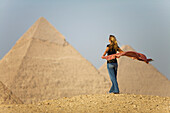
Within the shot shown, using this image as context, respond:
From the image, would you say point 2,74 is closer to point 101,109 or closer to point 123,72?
point 123,72

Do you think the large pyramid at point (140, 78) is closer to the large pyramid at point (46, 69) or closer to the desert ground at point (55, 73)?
the desert ground at point (55, 73)

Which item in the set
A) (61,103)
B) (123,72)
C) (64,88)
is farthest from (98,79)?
(61,103)

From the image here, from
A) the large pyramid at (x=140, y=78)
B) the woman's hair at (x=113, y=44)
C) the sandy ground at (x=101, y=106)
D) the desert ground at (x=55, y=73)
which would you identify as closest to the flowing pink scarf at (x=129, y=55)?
the woman's hair at (x=113, y=44)

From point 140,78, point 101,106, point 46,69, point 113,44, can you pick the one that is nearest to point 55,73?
point 46,69

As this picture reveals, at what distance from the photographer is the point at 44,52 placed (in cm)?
5212

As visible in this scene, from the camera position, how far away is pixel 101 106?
7.98m

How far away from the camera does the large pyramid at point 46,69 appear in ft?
152

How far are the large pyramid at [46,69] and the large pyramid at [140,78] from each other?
6981 mm

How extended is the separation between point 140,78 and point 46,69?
19.2m

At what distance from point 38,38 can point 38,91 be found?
1105 centimetres

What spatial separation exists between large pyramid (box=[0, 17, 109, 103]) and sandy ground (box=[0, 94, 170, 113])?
36051mm

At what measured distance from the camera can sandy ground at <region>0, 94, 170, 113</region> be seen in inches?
294

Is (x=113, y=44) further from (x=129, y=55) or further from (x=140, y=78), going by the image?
(x=140, y=78)

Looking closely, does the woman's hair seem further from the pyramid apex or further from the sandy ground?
the pyramid apex
